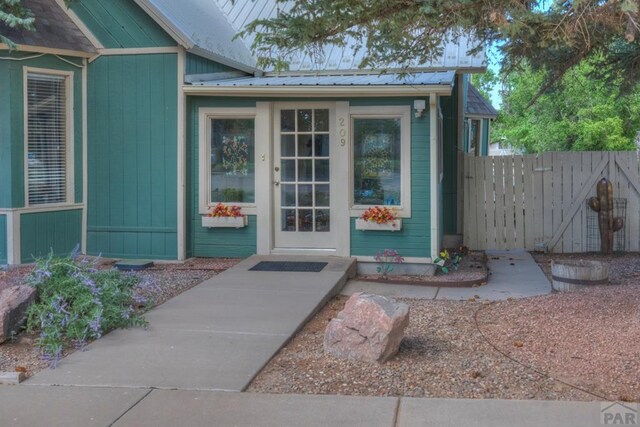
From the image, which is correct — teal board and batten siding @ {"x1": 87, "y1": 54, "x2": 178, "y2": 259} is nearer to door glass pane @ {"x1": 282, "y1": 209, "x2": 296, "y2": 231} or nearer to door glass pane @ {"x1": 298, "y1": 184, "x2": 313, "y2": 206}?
door glass pane @ {"x1": 282, "y1": 209, "x2": 296, "y2": 231}

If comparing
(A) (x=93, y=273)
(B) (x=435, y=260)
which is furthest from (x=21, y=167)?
(B) (x=435, y=260)

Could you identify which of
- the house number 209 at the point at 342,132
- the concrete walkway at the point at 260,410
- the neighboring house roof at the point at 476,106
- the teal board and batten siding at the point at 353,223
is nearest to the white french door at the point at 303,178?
the house number 209 at the point at 342,132

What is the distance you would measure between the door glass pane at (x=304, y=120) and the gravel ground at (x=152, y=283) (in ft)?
7.29

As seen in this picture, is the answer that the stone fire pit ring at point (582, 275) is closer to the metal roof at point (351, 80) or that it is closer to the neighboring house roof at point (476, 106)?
the metal roof at point (351, 80)

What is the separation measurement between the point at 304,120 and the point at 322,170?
80 cm

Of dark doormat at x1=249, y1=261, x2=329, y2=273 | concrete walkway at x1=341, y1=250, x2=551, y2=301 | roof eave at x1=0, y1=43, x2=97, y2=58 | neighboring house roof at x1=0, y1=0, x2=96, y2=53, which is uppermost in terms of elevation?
neighboring house roof at x1=0, y1=0, x2=96, y2=53

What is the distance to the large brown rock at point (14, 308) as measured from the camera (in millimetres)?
5934

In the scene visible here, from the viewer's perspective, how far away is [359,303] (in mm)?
5551

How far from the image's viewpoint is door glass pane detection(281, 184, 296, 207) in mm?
10273

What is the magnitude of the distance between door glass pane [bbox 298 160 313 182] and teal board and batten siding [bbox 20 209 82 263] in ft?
11.2

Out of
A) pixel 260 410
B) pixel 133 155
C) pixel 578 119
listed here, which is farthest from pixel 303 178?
pixel 578 119

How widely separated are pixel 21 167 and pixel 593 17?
760cm

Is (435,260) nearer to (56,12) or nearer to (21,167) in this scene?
(21,167)

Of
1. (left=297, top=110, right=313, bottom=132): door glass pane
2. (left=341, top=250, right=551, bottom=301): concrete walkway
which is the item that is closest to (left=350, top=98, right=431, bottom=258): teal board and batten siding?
(left=341, top=250, right=551, bottom=301): concrete walkway
